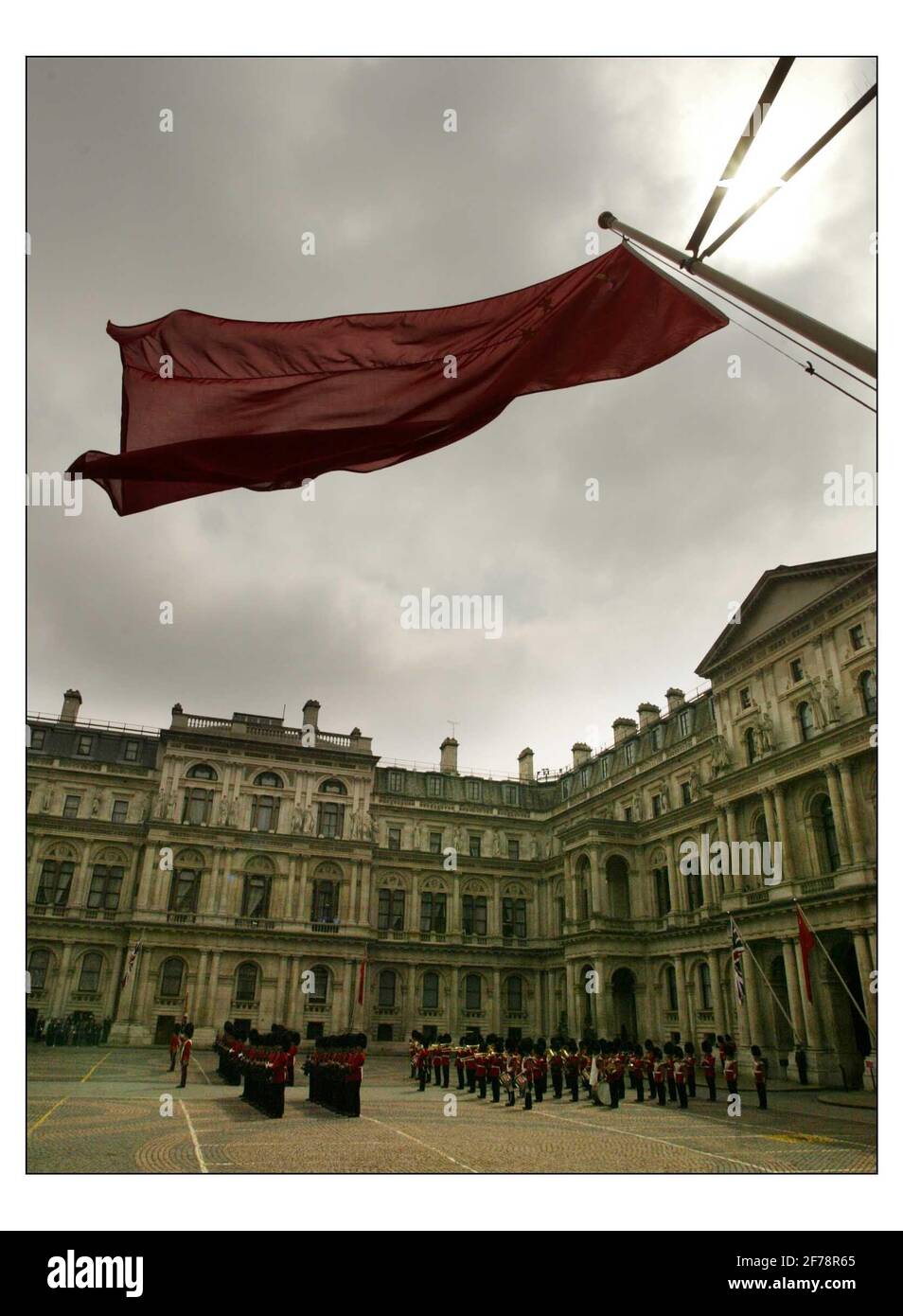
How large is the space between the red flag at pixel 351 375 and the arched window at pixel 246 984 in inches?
1665

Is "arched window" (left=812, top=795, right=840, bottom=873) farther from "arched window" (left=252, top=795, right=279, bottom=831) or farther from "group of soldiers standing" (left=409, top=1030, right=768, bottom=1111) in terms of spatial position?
"arched window" (left=252, top=795, right=279, bottom=831)

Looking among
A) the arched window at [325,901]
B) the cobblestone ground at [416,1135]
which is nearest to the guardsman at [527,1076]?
the cobblestone ground at [416,1135]

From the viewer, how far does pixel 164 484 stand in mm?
9641

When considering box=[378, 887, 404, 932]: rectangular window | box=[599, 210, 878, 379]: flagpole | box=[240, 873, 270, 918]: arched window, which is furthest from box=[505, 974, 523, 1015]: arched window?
box=[599, 210, 878, 379]: flagpole

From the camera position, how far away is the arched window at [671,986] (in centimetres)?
4162

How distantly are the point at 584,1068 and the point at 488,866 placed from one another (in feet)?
95.6

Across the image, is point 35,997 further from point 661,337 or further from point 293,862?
point 661,337

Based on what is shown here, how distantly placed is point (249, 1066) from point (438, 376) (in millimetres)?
17449

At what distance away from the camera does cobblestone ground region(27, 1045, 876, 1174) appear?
1250cm

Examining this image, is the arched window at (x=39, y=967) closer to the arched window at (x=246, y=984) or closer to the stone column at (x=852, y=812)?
the arched window at (x=246, y=984)

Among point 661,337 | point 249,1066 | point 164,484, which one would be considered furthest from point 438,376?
point 249,1066

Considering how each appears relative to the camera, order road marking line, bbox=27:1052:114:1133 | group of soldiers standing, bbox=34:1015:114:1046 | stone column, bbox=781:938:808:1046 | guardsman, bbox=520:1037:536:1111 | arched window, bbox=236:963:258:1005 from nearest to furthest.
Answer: road marking line, bbox=27:1052:114:1133 → guardsman, bbox=520:1037:536:1111 → stone column, bbox=781:938:808:1046 → group of soldiers standing, bbox=34:1015:114:1046 → arched window, bbox=236:963:258:1005

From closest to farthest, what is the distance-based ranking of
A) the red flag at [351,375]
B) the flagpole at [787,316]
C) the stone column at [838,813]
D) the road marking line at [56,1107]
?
the flagpole at [787,316] → the red flag at [351,375] → the road marking line at [56,1107] → the stone column at [838,813]

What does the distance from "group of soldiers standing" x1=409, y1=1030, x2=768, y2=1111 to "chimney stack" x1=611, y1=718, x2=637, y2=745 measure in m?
23.0
